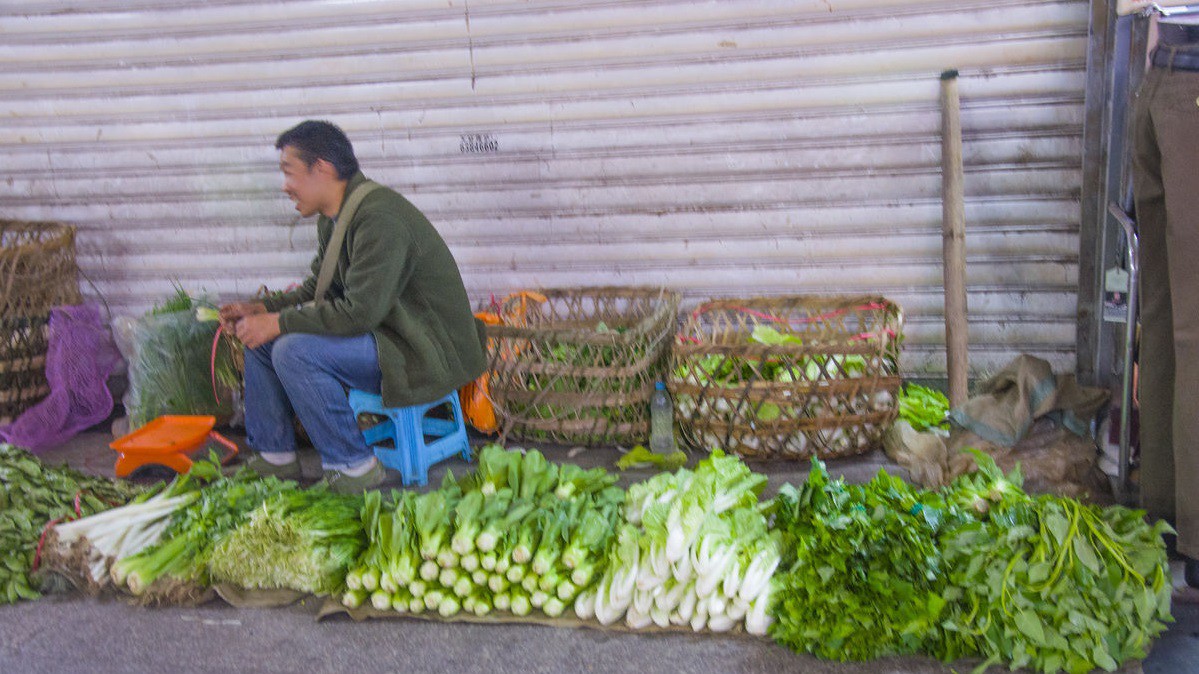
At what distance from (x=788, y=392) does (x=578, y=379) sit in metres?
1.13

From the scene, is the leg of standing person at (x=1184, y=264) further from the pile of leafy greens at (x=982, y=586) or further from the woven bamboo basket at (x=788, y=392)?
the woven bamboo basket at (x=788, y=392)

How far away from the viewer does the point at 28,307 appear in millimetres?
5473

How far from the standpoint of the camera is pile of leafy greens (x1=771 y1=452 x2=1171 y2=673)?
2758 millimetres

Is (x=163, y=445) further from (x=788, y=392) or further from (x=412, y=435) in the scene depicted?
(x=788, y=392)

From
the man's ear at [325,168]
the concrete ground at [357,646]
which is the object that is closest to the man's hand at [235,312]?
the man's ear at [325,168]

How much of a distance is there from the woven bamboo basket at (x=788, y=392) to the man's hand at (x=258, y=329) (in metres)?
2.05

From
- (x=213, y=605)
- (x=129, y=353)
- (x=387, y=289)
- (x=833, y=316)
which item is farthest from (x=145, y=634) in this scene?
(x=833, y=316)

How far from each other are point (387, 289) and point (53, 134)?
3457 mm

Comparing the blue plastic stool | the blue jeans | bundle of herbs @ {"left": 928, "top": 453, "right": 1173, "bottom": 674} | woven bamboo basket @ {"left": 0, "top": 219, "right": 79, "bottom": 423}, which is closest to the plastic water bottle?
the blue plastic stool

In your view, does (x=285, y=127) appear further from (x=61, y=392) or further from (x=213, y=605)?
Result: (x=213, y=605)

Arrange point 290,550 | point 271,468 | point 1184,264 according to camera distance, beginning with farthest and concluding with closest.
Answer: point 271,468 < point 290,550 < point 1184,264

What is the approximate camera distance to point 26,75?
5.98 meters

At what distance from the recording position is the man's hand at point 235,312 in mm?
A: 4590

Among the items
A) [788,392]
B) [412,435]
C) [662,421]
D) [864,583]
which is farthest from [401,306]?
[864,583]
